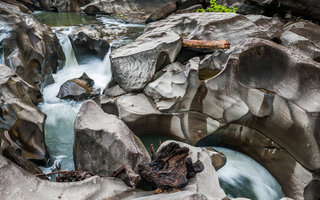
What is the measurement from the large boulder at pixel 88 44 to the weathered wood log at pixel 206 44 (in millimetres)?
3518

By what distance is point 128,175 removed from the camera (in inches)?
106

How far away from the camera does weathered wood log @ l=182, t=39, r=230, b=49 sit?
18.8 feet

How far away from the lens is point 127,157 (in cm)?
293

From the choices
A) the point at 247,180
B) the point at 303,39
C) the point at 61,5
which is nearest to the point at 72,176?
the point at 247,180

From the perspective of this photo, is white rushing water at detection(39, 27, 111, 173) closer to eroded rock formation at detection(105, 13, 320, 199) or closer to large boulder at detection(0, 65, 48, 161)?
large boulder at detection(0, 65, 48, 161)

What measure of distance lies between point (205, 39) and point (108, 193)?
5174 millimetres

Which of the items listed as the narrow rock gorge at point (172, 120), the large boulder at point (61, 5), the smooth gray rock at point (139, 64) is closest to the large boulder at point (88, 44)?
the narrow rock gorge at point (172, 120)

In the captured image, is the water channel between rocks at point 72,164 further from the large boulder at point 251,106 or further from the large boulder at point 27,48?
the large boulder at point 27,48

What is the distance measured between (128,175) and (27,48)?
5033 millimetres

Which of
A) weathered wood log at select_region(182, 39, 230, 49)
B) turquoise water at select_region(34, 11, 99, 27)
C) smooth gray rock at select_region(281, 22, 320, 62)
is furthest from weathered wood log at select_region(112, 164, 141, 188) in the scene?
turquoise water at select_region(34, 11, 99, 27)

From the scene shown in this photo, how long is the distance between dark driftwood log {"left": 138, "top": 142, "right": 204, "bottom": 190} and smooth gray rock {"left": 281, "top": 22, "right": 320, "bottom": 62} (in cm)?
486

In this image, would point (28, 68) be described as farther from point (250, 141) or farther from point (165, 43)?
point (250, 141)

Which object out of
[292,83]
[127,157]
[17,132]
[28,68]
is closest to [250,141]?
[292,83]

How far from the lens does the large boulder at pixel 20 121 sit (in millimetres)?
3738
